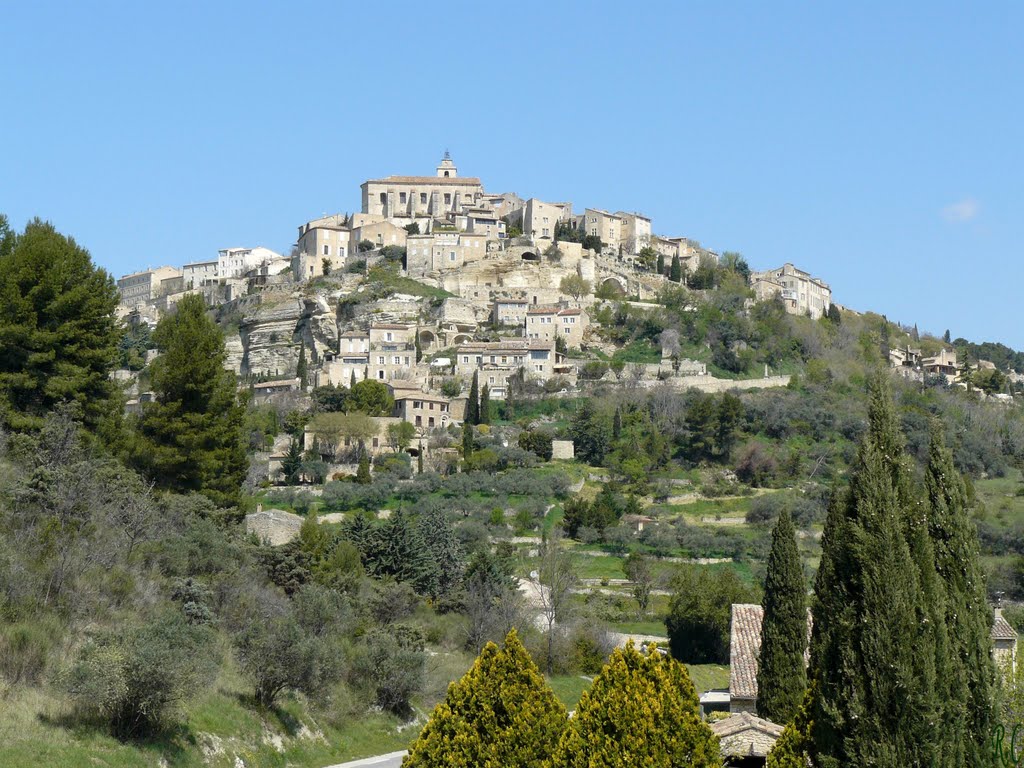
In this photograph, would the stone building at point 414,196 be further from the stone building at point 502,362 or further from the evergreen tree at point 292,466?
the evergreen tree at point 292,466

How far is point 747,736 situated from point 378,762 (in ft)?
27.7

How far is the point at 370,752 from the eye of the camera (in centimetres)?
2656

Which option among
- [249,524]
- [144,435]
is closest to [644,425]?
[249,524]

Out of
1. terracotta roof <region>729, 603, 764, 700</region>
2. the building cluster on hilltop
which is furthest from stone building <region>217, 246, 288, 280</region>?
terracotta roof <region>729, 603, 764, 700</region>

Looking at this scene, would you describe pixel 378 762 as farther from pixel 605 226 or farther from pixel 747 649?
pixel 605 226

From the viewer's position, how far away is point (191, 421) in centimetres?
3322

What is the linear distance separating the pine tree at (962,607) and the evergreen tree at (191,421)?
22.5m

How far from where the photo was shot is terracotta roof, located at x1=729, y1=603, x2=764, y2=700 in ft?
81.9

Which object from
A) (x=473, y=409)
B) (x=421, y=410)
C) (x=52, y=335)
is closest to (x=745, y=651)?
(x=52, y=335)

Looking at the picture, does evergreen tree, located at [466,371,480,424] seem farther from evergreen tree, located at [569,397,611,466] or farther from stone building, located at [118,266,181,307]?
stone building, located at [118,266,181,307]

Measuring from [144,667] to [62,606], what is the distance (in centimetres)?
345

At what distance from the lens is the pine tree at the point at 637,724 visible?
50.3 feet

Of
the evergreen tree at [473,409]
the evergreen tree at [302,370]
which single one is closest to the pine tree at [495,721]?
the evergreen tree at [473,409]

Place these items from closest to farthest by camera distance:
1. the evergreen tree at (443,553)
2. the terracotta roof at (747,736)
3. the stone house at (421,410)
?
the terracotta roof at (747,736)
the evergreen tree at (443,553)
the stone house at (421,410)
